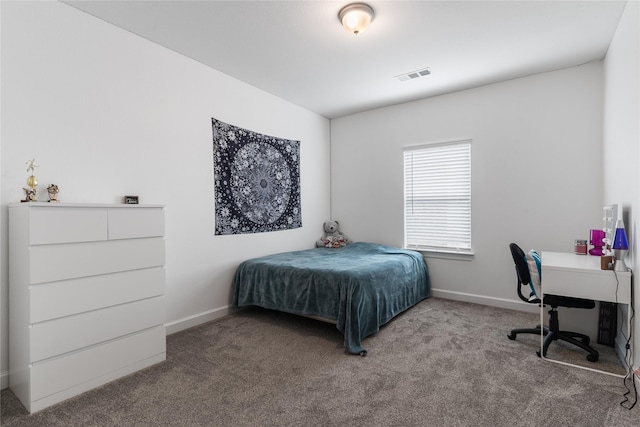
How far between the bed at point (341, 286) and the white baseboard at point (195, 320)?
0.15 meters

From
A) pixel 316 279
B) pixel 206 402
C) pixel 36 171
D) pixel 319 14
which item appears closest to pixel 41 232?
pixel 36 171

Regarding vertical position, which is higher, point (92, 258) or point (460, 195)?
point (460, 195)

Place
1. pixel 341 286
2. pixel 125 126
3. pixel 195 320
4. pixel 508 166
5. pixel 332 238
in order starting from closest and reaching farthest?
pixel 125 126, pixel 341 286, pixel 195 320, pixel 508 166, pixel 332 238

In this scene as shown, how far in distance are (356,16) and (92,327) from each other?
9.12 ft

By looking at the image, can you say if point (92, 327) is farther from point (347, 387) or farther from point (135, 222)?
point (347, 387)

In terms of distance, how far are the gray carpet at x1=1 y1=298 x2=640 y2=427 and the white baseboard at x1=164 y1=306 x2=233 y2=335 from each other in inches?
6.2

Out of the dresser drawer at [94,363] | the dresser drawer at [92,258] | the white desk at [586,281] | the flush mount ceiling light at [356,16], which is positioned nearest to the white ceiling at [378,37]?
the flush mount ceiling light at [356,16]

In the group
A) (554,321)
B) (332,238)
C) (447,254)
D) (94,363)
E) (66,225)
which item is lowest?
(94,363)

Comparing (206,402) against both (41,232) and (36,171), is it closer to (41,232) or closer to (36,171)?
(41,232)

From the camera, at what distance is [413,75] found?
3.47 metres

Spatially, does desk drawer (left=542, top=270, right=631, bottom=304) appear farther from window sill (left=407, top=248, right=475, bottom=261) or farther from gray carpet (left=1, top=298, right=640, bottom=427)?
window sill (left=407, top=248, right=475, bottom=261)

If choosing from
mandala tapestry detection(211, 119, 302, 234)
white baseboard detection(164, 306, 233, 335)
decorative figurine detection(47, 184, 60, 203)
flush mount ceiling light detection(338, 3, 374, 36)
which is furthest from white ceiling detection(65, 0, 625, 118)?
white baseboard detection(164, 306, 233, 335)

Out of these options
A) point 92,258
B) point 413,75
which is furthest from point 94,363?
point 413,75

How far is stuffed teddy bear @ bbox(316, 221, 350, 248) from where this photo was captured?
4602mm
